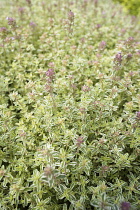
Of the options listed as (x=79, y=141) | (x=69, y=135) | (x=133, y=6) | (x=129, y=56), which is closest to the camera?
(x=79, y=141)

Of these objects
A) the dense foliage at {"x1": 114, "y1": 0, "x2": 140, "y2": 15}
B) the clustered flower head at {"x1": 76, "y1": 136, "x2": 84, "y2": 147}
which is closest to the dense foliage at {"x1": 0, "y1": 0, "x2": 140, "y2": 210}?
the clustered flower head at {"x1": 76, "y1": 136, "x2": 84, "y2": 147}

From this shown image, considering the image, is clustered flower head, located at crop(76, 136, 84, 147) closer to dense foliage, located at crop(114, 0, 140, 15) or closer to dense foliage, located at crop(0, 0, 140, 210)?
dense foliage, located at crop(0, 0, 140, 210)

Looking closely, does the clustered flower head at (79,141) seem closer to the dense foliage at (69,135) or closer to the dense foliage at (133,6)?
the dense foliage at (69,135)

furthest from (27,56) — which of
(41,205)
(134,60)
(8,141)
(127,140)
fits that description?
(41,205)

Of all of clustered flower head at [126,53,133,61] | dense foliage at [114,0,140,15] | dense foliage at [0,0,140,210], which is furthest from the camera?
dense foliage at [114,0,140,15]

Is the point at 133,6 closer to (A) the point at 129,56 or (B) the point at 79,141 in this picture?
(A) the point at 129,56

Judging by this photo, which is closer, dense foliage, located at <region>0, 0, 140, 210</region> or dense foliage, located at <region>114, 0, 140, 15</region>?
dense foliage, located at <region>0, 0, 140, 210</region>

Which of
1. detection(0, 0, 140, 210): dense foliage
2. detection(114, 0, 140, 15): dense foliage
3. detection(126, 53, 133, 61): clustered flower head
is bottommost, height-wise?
detection(0, 0, 140, 210): dense foliage

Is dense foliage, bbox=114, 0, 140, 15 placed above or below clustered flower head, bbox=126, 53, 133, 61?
above

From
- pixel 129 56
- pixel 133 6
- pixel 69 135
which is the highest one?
pixel 133 6

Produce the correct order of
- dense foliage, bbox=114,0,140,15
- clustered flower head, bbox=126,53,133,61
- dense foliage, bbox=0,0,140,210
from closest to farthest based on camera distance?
dense foliage, bbox=0,0,140,210 → clustered flower head, bbox=126,53,133,61 → dense foliage, bbox=114,0,140,15

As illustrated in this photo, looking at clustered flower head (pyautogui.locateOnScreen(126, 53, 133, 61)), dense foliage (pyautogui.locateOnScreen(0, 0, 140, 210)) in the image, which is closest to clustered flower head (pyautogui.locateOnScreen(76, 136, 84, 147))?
dense foliage (pyautogui.locateOnScreen(0, 0, 140, 210))

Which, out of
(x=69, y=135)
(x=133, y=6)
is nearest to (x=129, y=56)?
(x=69, y=135)
